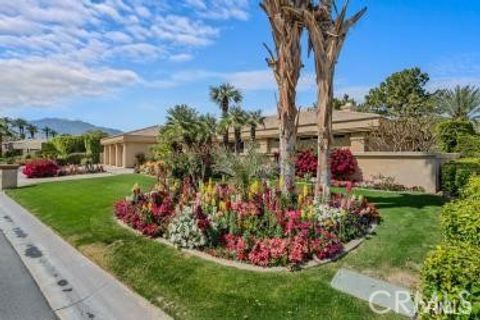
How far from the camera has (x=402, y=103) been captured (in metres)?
53.6

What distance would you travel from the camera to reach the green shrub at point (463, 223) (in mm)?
5238

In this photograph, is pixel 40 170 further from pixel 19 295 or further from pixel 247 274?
pixel 247 274

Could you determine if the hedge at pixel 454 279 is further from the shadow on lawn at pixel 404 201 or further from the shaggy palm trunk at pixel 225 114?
the shaggy palm trunk at pixel 225 114

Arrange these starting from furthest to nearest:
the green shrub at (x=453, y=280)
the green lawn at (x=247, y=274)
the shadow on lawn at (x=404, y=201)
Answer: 1. the shadow on lawn at (x=404, y=201)
2. the green lawn at (x=247, y=274)
3. the green shrub at (x=453, y=280)

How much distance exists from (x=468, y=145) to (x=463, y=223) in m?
19.4

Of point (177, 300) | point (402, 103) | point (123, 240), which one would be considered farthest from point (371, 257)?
point (402, 103)

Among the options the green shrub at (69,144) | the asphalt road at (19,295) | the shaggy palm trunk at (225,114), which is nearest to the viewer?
the asphalt road at (19,295)

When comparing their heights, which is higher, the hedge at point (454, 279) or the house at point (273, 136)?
the house at point (273, 136)

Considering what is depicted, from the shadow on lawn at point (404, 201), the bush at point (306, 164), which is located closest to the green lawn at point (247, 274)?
the shadow on lawn at point (404, 201)

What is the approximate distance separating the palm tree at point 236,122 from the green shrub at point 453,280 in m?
30.8

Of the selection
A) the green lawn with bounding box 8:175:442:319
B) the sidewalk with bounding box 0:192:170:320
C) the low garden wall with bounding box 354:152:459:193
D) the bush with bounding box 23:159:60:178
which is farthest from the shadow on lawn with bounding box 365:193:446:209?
the bush with bounding box 23:159:60:178

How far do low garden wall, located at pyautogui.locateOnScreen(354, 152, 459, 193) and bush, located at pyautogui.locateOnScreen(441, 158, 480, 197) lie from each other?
61 cm

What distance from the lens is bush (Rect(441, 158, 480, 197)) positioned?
557 inches

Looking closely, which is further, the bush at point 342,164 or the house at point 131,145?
the house at point 131,145
